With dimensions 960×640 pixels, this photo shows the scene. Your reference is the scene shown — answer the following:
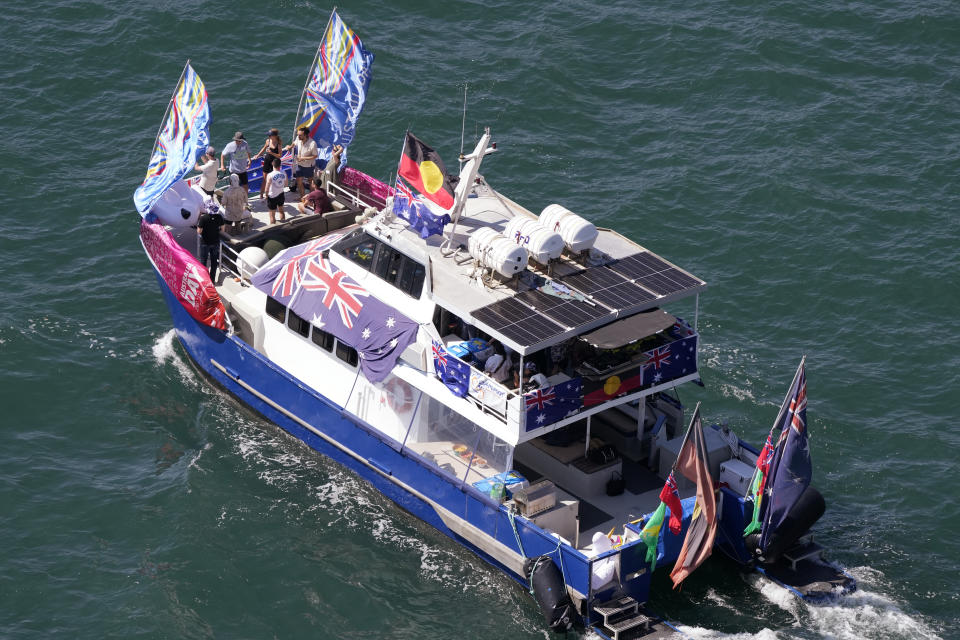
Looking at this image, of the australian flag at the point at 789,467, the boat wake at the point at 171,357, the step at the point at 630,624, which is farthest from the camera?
the boat wake at the point at 171,357

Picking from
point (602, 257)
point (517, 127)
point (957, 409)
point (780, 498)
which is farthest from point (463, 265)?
point (517, 127)

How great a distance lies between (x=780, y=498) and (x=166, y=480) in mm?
13900

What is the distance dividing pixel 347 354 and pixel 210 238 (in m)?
5.58

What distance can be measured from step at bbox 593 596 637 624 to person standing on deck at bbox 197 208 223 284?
1343 centimetres

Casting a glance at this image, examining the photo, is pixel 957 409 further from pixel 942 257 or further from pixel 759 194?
pixel 759 194

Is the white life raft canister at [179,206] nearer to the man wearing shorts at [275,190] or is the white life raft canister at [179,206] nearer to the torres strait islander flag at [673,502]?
the man wearing shorts at [275,190]

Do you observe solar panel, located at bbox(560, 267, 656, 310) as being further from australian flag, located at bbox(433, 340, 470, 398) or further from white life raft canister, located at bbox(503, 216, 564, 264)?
australian flag, located at bbox(433, 340, 470, 398)

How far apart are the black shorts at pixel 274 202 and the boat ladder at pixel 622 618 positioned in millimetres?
13914

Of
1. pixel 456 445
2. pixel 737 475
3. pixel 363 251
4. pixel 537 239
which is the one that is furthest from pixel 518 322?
pixel 737 475

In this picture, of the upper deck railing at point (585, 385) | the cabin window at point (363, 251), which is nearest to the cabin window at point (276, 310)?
the cabin window at point (363, 251)

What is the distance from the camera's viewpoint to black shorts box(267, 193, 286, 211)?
35500 mm

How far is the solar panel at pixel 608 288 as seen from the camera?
28.9 meters

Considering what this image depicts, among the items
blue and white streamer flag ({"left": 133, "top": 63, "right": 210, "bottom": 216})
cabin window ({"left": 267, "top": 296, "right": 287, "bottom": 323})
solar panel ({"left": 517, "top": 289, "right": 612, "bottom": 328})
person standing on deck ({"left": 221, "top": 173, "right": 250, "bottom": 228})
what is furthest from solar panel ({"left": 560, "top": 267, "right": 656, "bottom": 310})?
blue and white streamer flag ({"left": 133, "top": 63, "right": 210, "bottom": 216})

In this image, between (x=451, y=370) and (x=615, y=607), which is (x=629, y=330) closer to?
(x=451, y=370)
